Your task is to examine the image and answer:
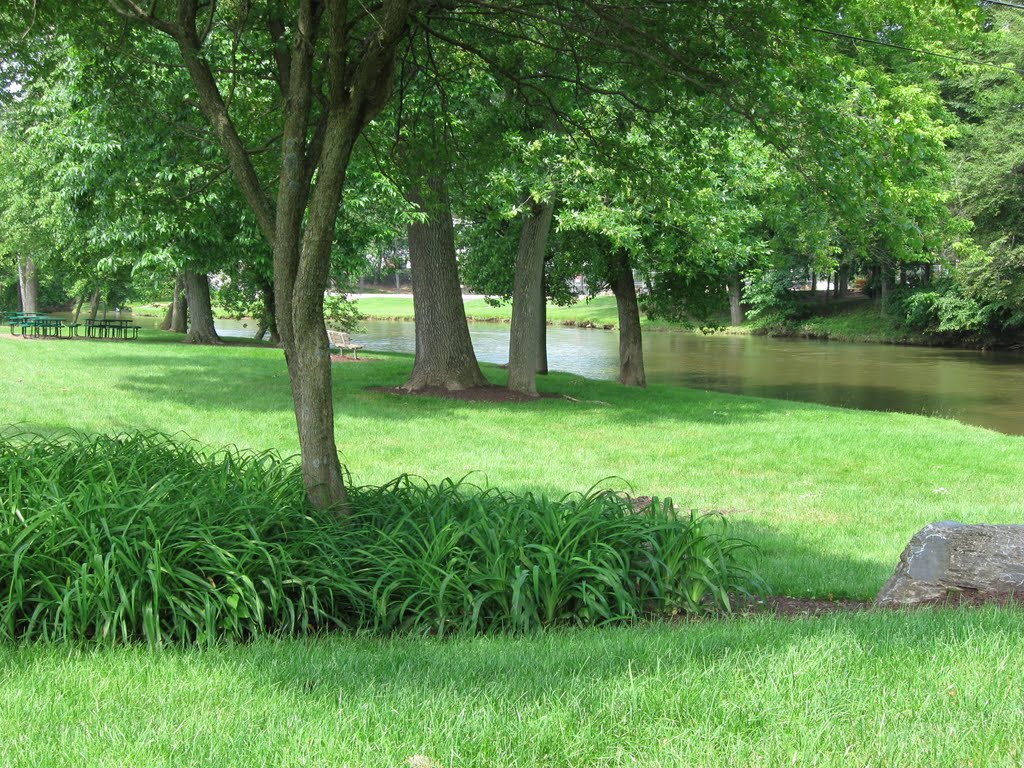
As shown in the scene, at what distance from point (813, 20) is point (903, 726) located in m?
4.90

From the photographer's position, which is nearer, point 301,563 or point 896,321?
point 301,563

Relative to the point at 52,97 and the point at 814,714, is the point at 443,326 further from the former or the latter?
the point at 814,714

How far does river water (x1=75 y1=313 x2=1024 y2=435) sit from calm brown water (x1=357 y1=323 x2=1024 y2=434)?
3cm

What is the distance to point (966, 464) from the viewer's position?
38.8 feet

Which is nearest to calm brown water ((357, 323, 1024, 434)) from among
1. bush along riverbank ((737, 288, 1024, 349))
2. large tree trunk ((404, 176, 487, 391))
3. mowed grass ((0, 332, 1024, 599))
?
bush along riverbank ((737, 288, 1024, 349))

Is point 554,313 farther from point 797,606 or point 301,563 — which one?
point 301,563

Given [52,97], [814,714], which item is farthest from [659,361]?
[814,714]

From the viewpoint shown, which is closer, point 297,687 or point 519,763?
point 519,763

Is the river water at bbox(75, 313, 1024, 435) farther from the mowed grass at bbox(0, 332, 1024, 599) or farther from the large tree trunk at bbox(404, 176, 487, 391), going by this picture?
the large tree trunk at bbox(404, 176, 487, 391)

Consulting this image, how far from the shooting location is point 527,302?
16609 millimetres

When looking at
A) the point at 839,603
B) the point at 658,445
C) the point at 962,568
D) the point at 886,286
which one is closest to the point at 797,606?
the point at 839,603

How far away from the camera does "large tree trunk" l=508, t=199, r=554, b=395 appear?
16.6m

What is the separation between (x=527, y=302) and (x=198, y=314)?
1652 cm

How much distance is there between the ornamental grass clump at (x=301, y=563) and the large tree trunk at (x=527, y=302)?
35.6 feet
